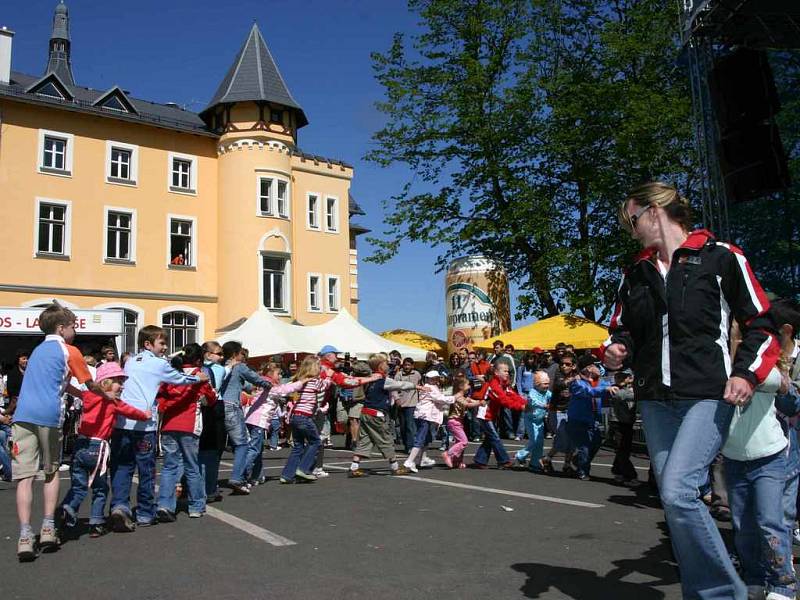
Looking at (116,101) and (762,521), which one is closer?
(762,521)

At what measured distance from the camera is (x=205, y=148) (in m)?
36.9

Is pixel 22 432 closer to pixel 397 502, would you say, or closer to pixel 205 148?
pixel 397 502

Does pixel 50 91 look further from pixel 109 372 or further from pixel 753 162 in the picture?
pixel 753 162

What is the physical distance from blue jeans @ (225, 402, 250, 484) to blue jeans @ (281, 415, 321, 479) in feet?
3.51

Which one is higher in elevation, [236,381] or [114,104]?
[114,104]

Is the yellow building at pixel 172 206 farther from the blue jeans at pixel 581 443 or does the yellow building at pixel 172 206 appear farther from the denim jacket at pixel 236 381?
the blue jeans at pixel 581 443

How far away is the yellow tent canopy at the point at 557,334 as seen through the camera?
2009cm

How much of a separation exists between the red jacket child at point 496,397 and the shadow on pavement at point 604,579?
6764 millimetres

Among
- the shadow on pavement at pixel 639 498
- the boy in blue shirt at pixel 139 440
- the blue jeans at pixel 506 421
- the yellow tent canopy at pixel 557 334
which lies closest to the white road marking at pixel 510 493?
the shadow on pavement at pixel 639 498

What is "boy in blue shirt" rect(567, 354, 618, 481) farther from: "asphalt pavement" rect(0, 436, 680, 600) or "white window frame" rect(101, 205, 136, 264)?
"white window frame" rect(101, 205, 136, 264)

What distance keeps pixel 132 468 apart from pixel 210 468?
164cm

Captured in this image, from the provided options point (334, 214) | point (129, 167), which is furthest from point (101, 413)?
point (334, 214)

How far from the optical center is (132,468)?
7500 mm

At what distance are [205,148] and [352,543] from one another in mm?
32929
